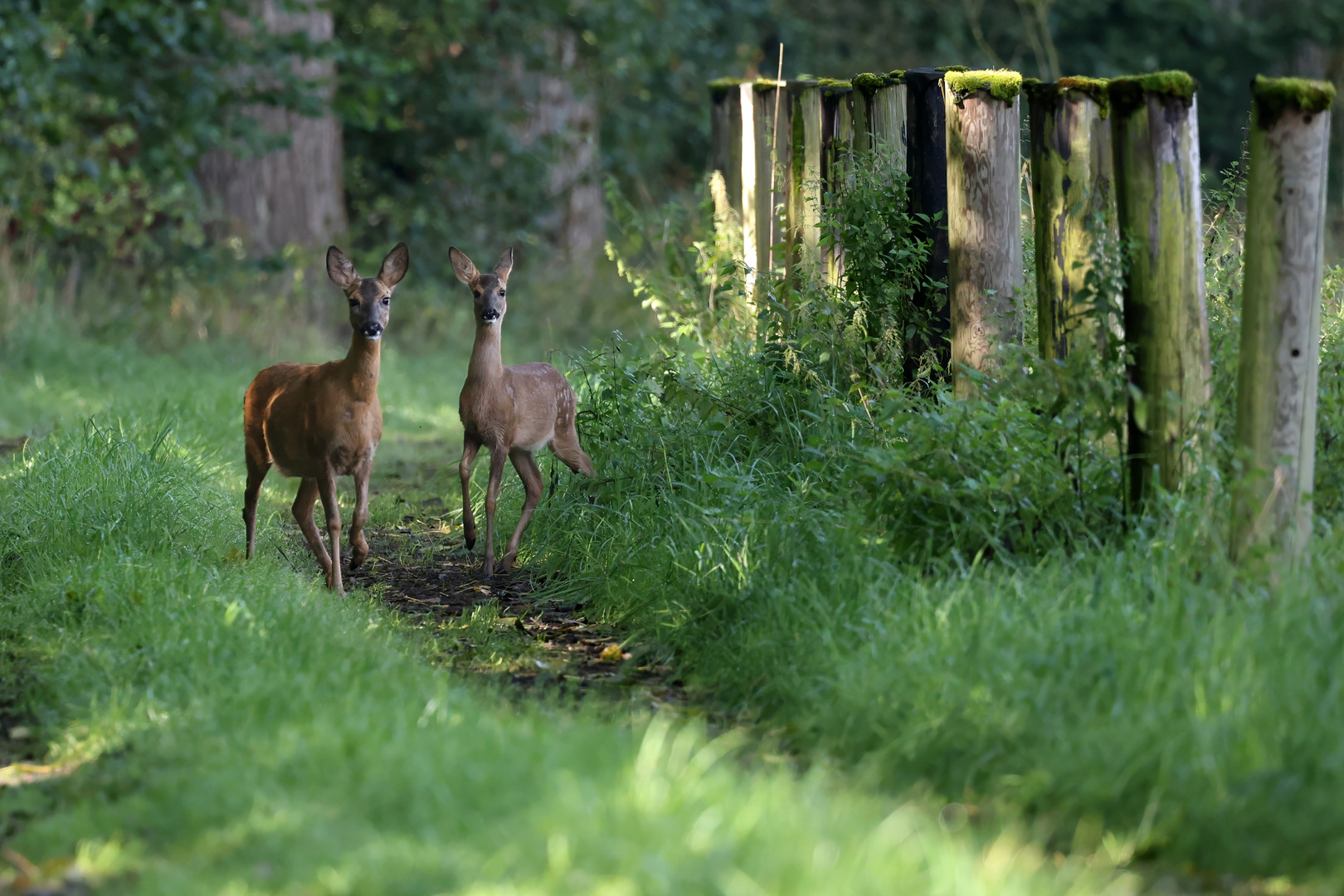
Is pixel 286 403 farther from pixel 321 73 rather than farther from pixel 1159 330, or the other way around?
pixel 321 73

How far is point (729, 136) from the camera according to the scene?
10.1 meters

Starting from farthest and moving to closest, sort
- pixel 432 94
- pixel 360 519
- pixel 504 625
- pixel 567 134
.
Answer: pixel 567 134 < pixel 432 94 < pixel 360 519 < pixel 504 625

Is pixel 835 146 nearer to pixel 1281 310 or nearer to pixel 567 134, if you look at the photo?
pixel 1281 310

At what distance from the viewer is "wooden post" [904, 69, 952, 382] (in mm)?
6434

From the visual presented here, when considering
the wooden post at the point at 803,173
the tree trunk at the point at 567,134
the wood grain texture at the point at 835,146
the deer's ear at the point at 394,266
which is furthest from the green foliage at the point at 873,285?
the tree trunk at the point at 567,134

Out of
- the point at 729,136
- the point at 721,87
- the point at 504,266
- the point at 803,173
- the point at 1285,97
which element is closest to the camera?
the point at 1285,97

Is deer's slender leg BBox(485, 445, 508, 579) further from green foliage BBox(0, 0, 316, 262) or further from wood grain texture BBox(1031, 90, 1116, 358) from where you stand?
green foliage BBox(0, 0, 316, 262)

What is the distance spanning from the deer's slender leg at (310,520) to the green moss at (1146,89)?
3827 millimetres

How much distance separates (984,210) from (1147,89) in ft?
4.26

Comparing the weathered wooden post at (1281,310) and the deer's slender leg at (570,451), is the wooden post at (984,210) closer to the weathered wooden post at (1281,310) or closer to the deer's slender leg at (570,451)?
the weathered wooden post at (1281,310)

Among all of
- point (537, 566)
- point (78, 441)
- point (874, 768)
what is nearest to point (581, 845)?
point (874, 768)

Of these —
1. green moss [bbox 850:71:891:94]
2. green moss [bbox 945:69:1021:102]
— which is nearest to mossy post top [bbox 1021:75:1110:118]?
green moss [bbox 945:69:1021:102]

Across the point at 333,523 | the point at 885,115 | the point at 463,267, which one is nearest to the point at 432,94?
the point at 463,267

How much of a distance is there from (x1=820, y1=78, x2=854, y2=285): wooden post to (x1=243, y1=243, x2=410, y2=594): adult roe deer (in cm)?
218
